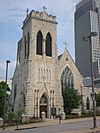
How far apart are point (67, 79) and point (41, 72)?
300 inches

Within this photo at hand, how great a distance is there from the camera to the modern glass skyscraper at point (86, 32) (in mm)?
91375

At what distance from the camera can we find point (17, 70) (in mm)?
65562

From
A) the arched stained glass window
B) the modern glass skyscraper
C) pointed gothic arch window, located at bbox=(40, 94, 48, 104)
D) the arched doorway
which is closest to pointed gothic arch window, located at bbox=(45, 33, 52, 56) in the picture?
the arched stained glass window

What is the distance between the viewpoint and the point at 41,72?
193ft

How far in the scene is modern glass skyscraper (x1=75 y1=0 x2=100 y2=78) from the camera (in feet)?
300

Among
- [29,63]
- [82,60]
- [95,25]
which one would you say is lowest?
[29,63]

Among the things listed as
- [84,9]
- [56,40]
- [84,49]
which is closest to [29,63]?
[56,40]

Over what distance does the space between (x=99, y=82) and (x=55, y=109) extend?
1806 inches

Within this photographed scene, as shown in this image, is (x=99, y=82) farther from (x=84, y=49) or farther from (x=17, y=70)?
(x=17, y=70)

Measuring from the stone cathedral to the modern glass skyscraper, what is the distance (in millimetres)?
22668

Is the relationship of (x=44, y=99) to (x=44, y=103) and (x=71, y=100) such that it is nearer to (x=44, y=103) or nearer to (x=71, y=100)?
(x=44, y=103)

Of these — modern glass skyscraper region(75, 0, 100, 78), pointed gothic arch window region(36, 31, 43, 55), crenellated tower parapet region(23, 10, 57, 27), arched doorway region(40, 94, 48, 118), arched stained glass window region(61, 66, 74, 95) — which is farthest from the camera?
modern glass skyscraper region(75, 0, 100, 78)

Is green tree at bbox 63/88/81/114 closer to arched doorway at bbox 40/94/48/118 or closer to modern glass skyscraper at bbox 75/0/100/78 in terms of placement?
arched doorway at bbox 40/94/48/118

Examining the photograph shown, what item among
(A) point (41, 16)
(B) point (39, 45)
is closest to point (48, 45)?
(B) point (39, 45)
